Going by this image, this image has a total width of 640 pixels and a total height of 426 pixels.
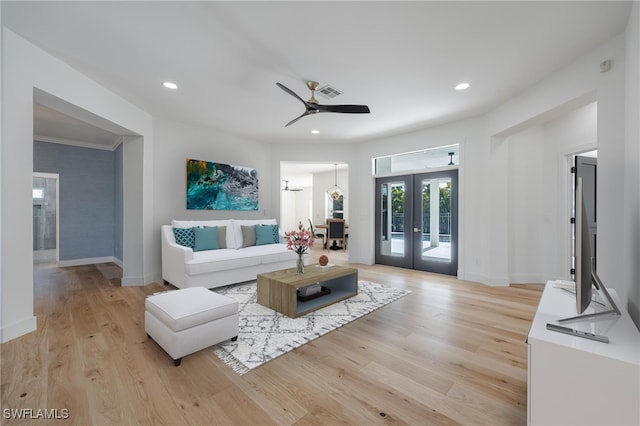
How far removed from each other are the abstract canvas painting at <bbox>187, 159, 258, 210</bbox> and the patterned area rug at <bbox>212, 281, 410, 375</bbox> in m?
1.87

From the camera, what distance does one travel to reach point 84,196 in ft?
19.9

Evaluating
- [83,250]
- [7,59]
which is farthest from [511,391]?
[83,250]

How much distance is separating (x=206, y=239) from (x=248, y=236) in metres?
0.75

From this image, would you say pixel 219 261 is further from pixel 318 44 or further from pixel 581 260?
pixel 581 260

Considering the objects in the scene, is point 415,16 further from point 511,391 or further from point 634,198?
point 511,391

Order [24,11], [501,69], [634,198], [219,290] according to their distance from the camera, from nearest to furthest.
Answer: [634,198] → [24,11] → [501,69] → [219,290]

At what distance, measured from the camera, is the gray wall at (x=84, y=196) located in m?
5.75

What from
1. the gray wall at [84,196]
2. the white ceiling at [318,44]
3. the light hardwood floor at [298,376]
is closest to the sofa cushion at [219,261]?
the light hardwood floor at [298,376]

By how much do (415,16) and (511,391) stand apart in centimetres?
283

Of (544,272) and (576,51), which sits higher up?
(576,51)

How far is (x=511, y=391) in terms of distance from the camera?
1757mm

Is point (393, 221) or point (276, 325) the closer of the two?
point (276, 325)

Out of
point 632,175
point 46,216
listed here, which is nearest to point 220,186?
point 46,216
